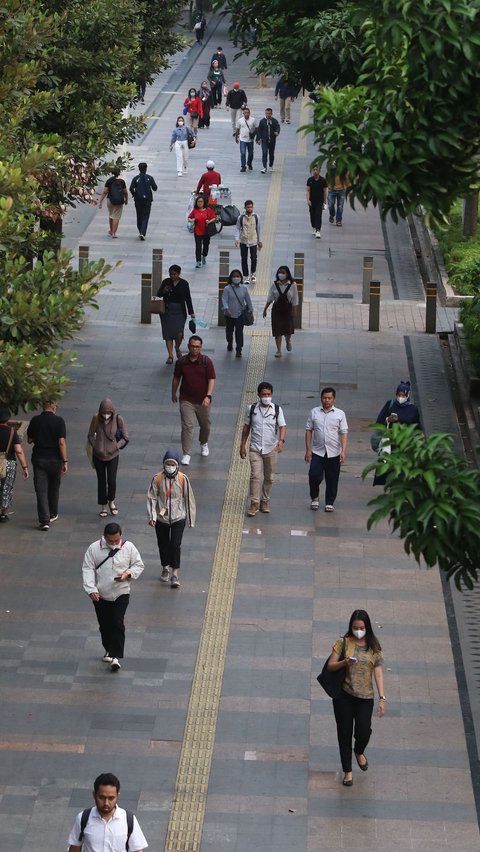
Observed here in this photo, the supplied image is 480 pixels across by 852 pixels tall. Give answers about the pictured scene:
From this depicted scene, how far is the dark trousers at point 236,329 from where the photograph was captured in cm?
2231

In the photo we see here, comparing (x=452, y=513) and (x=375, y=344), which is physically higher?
(x=452, y=513)

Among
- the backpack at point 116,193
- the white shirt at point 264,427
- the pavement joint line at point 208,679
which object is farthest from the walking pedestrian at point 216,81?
the white shirt at point 264,427

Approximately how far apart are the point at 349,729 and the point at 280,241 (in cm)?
2005

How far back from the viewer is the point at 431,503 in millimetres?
7777

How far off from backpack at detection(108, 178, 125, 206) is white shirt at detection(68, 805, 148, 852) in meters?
21.4

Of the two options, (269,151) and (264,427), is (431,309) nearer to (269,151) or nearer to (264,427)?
(264,427)

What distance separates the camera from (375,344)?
2389cm

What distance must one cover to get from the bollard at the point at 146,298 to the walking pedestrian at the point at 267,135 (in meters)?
11.4

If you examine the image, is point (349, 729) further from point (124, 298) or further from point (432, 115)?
point (124, 298)

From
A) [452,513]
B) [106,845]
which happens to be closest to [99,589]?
[106,845]

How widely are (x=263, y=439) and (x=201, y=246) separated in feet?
39.4

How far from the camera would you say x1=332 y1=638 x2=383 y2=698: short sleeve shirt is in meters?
11.0

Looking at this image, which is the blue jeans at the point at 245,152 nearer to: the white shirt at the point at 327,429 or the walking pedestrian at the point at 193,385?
the walking pedestrian at the point at 193,385

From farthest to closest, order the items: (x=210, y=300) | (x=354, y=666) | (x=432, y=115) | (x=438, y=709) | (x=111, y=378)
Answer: (x=210, y=300), (x=111, y=378), (x=438, y=709), (x=354, y=666), (x=432, y=115)
